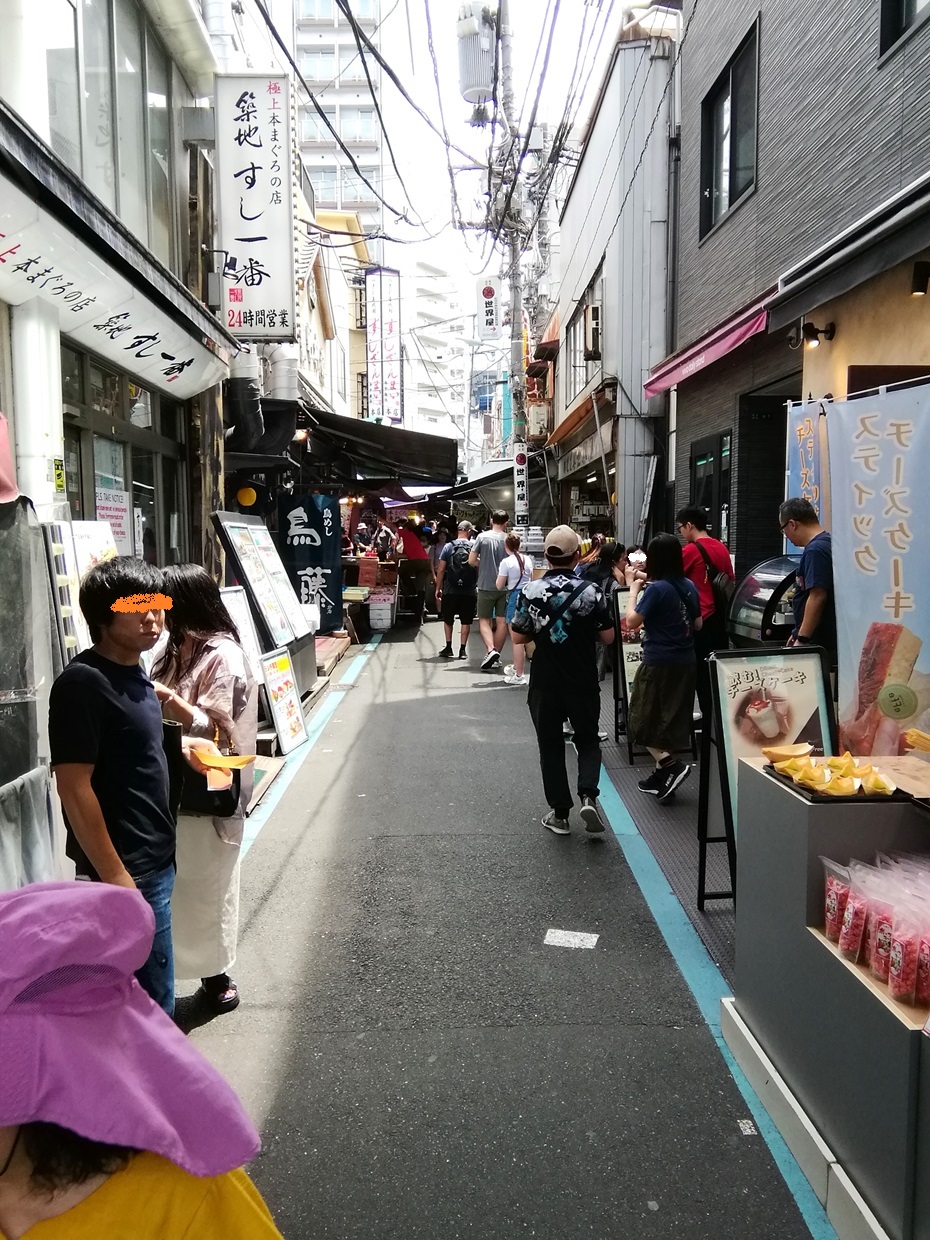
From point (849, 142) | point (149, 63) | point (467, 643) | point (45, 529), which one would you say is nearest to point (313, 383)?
point (467, 643)

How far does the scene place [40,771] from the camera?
3.71 meters

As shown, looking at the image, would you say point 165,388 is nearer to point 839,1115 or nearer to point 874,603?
point 874,603

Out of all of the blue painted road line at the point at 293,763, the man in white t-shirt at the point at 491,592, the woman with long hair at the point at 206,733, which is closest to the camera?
the woman with long hair at the point at 206,733

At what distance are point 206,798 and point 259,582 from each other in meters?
4.71

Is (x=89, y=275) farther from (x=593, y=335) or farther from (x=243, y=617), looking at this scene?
(x=593, y=335)

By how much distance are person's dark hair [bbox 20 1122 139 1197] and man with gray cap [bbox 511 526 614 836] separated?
15.0 feet

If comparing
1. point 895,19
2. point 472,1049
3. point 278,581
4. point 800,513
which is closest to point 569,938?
point 472,1049

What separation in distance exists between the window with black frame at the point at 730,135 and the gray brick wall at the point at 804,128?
6.3 inches

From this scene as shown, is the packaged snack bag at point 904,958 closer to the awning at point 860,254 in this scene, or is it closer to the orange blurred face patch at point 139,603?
the orange blurred face patch at point 139,603

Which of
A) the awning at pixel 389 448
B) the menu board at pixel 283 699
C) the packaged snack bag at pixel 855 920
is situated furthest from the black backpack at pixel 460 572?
the packaged snack bag at pixel 855 920

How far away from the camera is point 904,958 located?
230cm

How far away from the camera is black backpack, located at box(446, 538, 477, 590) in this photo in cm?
1295

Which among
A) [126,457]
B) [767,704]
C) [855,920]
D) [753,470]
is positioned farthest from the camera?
[753,470]

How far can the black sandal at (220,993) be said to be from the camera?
144 inches
